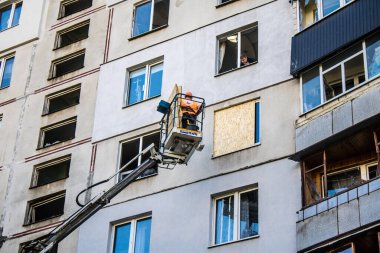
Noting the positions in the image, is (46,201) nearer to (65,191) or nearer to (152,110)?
(65,191)

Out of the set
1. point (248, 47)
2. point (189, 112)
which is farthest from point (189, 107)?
point (248, 47)

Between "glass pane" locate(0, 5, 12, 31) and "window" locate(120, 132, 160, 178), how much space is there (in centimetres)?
1291

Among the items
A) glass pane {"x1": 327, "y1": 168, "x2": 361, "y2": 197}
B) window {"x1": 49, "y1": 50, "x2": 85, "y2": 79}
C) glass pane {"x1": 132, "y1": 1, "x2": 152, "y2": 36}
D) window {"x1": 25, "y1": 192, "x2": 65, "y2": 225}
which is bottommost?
glass pane {"x1": 327, "y1": 168, "x2": 361, "y2": 197}

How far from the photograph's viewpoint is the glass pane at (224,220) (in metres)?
25.4

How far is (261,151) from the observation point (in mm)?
26000

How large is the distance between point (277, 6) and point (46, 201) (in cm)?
1207

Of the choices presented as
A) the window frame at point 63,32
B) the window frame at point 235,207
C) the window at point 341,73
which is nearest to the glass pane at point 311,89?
the window at point 341,73

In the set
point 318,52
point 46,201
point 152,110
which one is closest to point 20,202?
point 46,201

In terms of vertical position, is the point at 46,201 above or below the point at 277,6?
below

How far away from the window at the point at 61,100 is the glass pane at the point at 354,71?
13918mm

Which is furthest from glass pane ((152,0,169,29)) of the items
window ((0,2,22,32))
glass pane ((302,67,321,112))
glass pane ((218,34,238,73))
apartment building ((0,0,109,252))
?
window ((0,2,22,32))

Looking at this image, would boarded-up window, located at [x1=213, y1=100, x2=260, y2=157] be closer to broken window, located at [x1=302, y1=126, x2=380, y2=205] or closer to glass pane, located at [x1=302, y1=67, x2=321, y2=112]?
glass pane, located at [x1=302, y1=67, x2=321, y2=112]

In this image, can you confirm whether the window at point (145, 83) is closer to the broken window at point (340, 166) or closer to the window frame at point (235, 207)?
the window frame at point (235, 207)

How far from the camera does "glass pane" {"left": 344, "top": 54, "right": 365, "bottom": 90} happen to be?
24.0 meters
